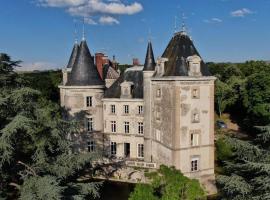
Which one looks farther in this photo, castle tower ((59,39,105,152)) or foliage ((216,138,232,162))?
castle tower ((59,39,105,152))

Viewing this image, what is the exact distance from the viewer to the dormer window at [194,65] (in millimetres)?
27297

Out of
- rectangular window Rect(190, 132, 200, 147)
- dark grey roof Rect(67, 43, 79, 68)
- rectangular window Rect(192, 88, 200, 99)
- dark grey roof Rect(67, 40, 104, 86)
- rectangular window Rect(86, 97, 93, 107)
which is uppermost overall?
dark grey roof Rect(67, 43, 79, 68)

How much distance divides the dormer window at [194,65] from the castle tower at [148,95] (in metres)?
4.40

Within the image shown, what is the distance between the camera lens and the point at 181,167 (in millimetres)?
27766

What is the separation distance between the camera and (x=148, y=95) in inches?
1244

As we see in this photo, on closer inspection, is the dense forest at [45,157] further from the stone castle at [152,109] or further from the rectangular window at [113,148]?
the rectangular window at [113,148]

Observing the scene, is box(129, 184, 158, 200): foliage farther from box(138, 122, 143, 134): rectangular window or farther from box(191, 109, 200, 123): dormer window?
box(138, 122, 143, 134): rectangular window

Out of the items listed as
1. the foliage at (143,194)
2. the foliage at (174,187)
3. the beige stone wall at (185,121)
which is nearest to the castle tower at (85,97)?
the beige stone wall at (185,121)

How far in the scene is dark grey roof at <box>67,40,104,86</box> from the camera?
34.5 metres

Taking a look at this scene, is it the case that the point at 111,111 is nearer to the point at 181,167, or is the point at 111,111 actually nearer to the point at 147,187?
the point at 181,167

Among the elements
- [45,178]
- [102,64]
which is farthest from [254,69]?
[45,178]

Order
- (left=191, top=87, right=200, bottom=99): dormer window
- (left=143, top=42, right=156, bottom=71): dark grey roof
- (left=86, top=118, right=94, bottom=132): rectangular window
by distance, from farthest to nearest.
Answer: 1. (left=86, top=118, right=94, bottom=132): rectangular window
2. (left=143, top=42, right=156, bottom=71): dark grey roof
3. (left=191, top=87, right=200, bottom=99): dormer window

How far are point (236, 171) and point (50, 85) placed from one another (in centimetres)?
5231

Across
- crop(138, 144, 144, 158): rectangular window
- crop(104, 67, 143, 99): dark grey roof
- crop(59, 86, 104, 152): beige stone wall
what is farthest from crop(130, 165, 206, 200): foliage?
crop(59, 86, 104, 152): beige stone wall
